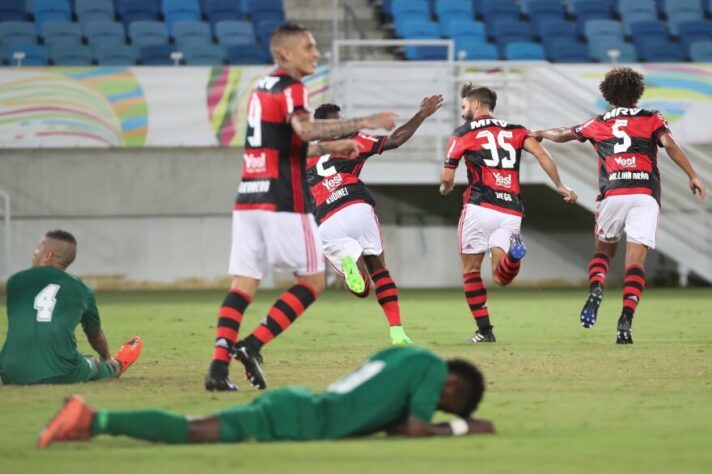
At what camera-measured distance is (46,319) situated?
807 centimetres

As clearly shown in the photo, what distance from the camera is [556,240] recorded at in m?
23.6

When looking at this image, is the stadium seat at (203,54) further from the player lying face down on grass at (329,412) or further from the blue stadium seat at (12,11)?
the player lying face down on grass at (329,412)

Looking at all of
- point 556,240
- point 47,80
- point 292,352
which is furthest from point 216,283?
point 292,352

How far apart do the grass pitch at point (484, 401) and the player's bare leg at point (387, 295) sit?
22cm

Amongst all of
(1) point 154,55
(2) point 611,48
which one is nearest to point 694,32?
(2) point 611,48

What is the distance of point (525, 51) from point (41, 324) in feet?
55.7

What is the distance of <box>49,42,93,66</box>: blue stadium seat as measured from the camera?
2236cm

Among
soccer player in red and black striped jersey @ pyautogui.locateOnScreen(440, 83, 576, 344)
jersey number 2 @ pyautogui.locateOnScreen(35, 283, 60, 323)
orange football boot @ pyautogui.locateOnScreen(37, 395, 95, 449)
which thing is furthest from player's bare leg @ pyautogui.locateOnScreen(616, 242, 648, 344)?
orange football boot @ pyautogui.locateOnScreen(37, 395, 95, 449)

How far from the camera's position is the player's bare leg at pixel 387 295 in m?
11.3

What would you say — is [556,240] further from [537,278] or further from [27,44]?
[27,44]

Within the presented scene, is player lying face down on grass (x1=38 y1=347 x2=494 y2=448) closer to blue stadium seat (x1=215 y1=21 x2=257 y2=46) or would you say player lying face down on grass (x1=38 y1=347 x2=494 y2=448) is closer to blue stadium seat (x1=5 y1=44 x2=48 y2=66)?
blue stadium seat (x1=5 y1=44 x2=48 y2=66)

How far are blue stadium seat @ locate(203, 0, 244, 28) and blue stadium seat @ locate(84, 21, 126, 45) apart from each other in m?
1.79

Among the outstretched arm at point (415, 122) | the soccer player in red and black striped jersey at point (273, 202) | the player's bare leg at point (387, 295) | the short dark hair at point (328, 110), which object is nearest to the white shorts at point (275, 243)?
the soccer player in red and black striped jersey at point (273, 202)

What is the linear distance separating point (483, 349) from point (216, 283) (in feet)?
39.4
